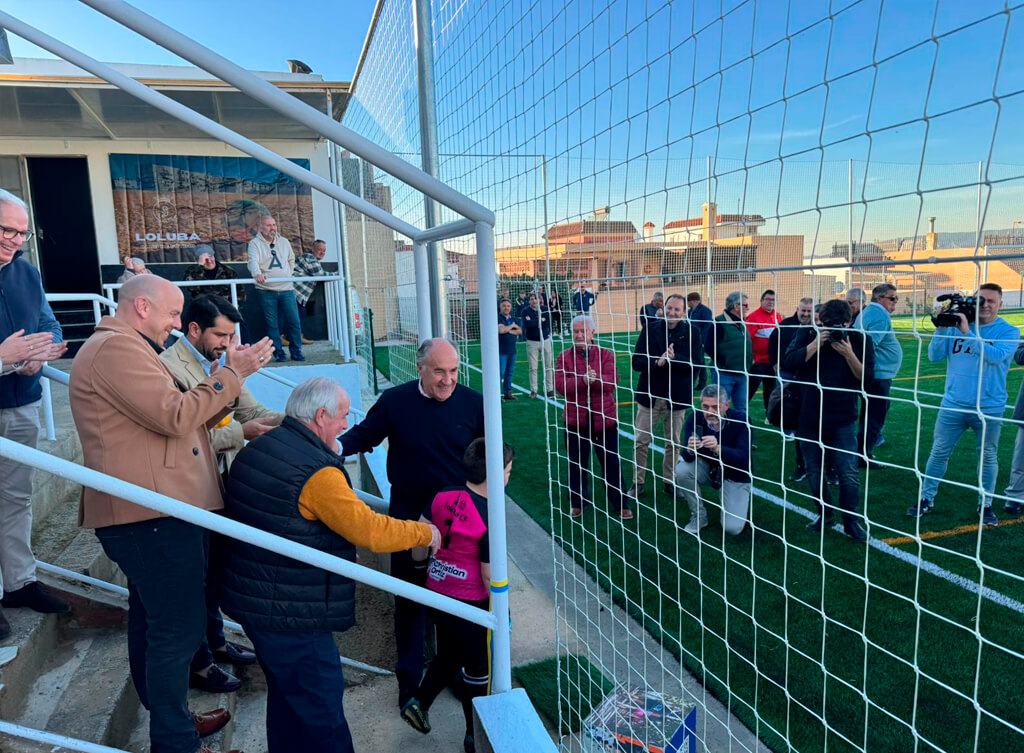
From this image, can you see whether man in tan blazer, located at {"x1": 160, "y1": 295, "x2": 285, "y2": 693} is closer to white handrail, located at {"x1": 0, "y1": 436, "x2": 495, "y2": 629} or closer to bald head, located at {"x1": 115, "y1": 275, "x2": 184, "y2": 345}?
bald head, located at {"x1": 115, "y1": 275, "x2": 184, "y2": 345}

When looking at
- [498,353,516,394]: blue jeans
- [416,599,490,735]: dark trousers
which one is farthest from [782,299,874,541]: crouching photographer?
[498,353,516,394]: blue jeans

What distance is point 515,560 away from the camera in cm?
489

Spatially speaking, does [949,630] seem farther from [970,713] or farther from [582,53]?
[582,53]

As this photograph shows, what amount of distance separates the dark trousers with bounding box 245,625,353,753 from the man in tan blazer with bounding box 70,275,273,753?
263mm

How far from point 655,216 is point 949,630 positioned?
3.10 m

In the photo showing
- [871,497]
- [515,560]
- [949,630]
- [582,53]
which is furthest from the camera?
[871,497]

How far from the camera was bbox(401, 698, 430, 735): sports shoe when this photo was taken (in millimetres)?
2865

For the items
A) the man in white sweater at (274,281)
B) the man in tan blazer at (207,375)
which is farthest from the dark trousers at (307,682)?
the man in white sweater at (274,281)

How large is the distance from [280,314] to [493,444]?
640 centimetres

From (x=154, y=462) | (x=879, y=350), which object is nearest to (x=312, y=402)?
(x=154, y=462)

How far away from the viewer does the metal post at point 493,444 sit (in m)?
1.90

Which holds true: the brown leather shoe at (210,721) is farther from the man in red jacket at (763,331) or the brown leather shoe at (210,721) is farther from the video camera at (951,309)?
the video camera at (951,309)

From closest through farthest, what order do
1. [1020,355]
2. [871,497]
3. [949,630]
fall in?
[949,630], [1020,355], [871,497]

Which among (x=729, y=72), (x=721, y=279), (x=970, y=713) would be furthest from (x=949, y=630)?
(x=729, y=72)
